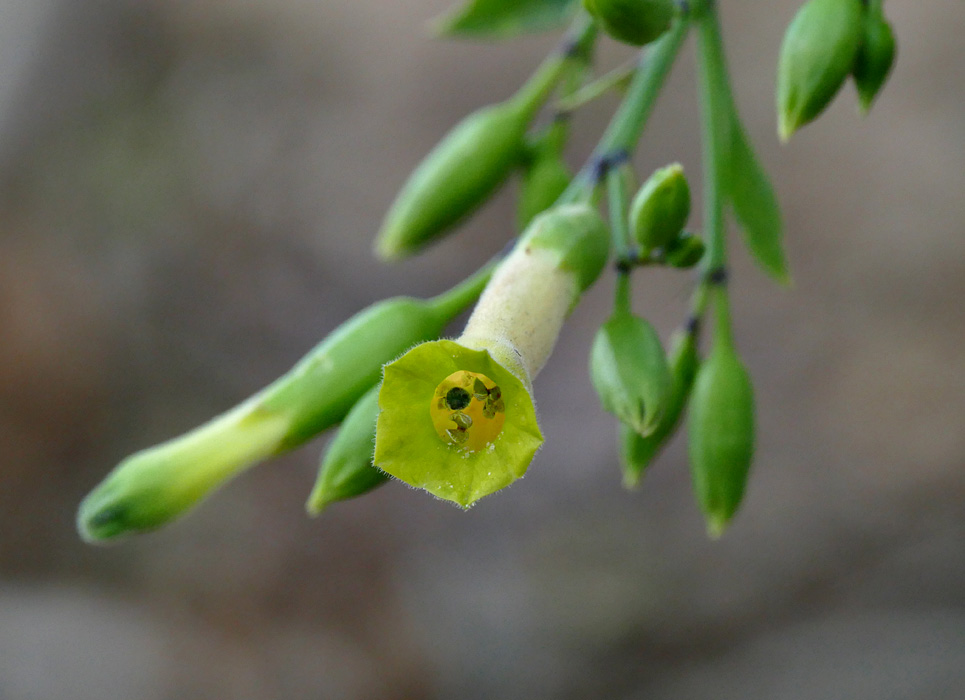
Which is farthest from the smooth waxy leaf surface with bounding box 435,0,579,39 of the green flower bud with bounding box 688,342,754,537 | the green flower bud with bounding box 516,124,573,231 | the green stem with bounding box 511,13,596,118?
the green flower bud with bounding box 688,342,754,537

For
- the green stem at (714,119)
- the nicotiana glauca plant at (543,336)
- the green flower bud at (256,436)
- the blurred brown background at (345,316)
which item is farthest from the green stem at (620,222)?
the blurred brown background at (345,316)

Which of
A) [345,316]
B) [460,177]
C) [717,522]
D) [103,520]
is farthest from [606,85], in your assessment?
[345,316]

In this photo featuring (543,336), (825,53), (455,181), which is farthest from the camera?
(455,181)

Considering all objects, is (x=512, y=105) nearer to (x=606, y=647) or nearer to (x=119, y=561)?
(x=606, y=647)

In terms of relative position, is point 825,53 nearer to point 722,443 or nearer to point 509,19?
point 722,443

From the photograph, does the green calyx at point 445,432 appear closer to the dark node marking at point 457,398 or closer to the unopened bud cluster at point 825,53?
the dark node marking at point 457,398

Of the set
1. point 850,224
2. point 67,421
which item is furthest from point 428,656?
point 850,224

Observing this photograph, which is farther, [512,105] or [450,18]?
[450,18]

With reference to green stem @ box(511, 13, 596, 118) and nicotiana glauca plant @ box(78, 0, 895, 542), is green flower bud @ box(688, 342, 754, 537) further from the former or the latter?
green stem @ box(511, 13, 596, 118)
